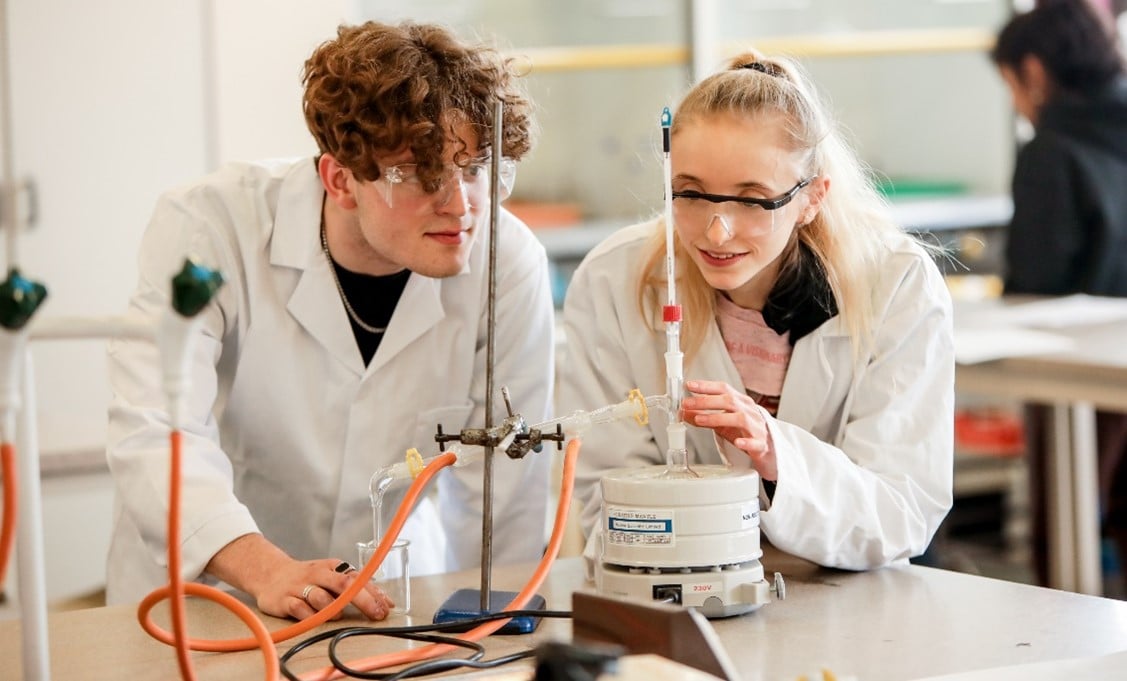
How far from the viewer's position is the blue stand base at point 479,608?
4.31ft

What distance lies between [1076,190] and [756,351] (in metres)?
1.95

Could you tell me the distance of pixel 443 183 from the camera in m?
1.58

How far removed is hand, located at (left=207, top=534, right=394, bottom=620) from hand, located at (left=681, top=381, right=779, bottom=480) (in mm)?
383

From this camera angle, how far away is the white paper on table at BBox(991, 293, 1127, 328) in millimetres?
3076

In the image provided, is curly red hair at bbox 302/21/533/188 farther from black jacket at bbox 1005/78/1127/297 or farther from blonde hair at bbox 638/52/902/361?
black jacket at bbox 1005/78/1127/297

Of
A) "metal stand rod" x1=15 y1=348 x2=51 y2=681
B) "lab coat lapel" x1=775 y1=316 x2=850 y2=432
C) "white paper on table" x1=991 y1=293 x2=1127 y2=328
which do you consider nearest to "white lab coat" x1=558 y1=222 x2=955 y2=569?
"lab coat lapel" x1=775 y1=316 x2=850 y2=432

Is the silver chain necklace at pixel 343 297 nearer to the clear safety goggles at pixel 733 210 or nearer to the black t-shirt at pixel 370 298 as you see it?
the black t-shirt at pixel 370 298

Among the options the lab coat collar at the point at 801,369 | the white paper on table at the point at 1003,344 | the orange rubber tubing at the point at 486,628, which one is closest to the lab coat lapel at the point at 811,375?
the lab coat collar at the point at 801,369

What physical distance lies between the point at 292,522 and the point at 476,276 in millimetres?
430

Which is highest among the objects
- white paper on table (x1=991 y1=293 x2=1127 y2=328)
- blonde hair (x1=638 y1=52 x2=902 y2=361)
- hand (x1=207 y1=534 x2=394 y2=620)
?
blonde hair (x1=638 y1=52 x2=902 y2=361)

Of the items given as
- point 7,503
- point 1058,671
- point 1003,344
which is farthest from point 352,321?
point 1003,344

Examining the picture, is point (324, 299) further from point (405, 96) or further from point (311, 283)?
point (405, 96)

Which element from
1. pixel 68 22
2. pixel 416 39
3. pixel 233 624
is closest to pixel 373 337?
pixel 416 39

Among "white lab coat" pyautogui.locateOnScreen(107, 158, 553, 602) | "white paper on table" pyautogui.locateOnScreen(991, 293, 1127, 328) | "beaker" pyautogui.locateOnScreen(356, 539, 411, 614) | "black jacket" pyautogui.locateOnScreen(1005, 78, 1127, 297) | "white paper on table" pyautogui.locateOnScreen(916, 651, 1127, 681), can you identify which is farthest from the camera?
"black jacket" pyautogui.locateOnScreen(1005, 78, 1127, 297)
